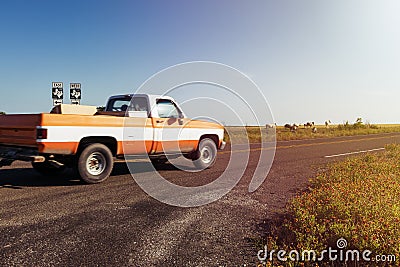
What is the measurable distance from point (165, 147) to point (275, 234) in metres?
→ 4.32

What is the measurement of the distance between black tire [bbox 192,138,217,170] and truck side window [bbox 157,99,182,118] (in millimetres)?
1294

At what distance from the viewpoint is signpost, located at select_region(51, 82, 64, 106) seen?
12992 millimetres

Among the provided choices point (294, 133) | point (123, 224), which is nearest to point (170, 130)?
point (123, 224)

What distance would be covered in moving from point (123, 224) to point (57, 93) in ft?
37.3

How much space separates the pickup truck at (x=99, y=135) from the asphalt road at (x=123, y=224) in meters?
0.60

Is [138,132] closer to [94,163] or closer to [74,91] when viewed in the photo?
[94,163]

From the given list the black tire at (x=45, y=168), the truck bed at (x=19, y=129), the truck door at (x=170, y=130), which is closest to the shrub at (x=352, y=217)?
the truck door at (x=170, y=130)

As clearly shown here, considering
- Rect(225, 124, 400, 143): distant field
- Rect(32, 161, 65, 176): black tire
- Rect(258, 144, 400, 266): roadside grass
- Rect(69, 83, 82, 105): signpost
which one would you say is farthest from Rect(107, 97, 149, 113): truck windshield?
Rect(69, 83, 82, 105): signpost

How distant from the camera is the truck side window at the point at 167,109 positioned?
741 cm

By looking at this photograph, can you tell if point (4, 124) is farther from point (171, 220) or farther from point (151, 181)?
point (171, 220)

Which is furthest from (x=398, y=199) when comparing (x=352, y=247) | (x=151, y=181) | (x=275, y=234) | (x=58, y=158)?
(x=58, y=158)

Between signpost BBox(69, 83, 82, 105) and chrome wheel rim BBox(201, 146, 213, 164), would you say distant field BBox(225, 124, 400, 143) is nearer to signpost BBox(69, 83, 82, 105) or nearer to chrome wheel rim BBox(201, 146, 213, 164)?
chrome wheel rim BBox(201, 146, 213, 164)

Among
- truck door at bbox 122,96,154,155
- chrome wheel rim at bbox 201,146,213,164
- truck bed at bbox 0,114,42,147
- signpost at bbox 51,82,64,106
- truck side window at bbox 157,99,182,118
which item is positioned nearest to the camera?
truck bed at bbox 0,114,42,147

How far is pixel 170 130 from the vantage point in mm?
7379
